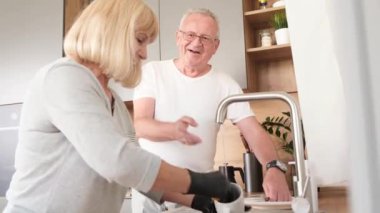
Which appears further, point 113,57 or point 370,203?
point 113,57

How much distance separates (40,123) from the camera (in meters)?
0.76

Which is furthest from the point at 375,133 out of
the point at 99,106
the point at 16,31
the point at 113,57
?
the point at 16,31

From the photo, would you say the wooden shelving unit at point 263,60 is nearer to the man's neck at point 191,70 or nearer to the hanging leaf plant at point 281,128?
the hanging leaf plant at point 281,128

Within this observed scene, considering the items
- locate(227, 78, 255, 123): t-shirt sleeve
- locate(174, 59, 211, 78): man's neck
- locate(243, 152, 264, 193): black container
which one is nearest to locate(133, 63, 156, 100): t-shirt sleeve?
locate(174, 59, 211, 78): man's neck

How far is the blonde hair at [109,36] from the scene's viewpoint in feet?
2.72

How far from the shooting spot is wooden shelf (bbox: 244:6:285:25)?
6.63ft

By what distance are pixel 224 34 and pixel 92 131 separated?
1511 millimetres

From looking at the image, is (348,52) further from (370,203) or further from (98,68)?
→ (98,68)

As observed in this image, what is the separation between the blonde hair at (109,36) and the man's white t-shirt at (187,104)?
0.54m

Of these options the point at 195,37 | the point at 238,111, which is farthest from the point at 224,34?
the point at 238,111

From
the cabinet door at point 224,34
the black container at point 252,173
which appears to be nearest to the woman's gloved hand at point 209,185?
the black container at point 252,173

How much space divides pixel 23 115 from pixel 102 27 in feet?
0.80

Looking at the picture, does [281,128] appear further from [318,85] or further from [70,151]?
[70,151]

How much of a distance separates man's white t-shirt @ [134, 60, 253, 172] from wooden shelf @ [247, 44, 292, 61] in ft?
Answer: 1.76
